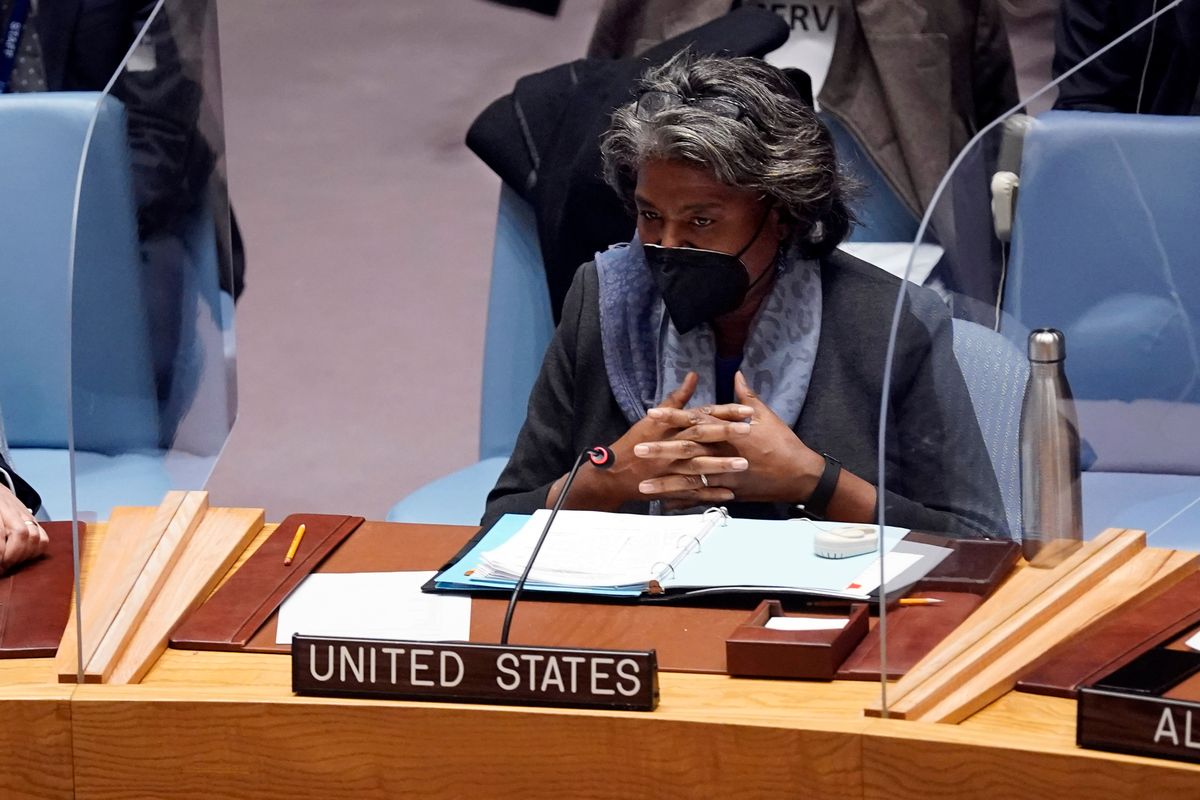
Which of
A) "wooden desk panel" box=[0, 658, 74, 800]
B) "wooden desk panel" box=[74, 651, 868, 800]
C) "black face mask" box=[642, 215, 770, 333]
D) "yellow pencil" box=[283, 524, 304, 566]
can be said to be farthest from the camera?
"black face mask" box=[642, 215, 770, 333]

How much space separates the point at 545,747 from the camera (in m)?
1.30

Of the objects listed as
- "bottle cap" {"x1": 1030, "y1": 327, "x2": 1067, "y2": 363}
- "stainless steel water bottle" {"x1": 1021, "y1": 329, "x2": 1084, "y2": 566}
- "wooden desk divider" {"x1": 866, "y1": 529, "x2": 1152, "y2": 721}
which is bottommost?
"wooden desk divider" {"x1": 866, "y1": 529, "x2": 1152, "y2": 721}

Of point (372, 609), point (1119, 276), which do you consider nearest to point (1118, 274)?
point (1119, 276)

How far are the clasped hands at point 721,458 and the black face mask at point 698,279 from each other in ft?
0.49

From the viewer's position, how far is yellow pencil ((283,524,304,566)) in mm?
1676

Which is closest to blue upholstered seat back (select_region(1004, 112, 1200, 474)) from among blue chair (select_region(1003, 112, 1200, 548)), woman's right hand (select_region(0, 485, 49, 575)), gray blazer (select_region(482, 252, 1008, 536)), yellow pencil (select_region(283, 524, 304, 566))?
blue chair (select_region(1003, 112, 1200, 548))

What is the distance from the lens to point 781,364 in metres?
2.01

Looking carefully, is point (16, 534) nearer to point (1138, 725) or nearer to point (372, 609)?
point (372, 609)

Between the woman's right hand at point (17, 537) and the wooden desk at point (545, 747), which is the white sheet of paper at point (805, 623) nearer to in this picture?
the wooden desk at point (545, 747)

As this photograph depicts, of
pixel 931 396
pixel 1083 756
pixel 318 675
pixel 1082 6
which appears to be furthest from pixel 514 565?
pixel 1082 6

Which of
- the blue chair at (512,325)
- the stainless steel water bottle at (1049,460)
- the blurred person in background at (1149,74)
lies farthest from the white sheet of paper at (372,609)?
the blue chair at (512,325)

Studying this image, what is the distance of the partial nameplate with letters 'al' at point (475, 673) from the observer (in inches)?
50.6

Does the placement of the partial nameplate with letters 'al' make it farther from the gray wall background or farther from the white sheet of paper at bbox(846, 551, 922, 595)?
the gray wall background

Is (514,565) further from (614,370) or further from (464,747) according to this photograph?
(614,370)
